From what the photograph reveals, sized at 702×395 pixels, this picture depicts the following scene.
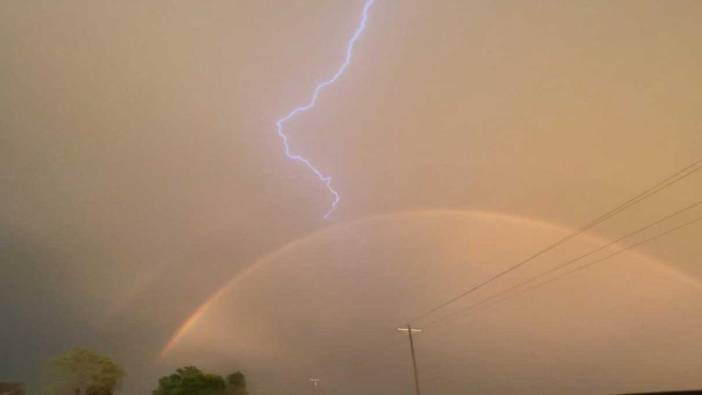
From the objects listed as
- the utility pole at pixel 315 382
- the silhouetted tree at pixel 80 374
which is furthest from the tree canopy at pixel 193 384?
the utility pole at pixel 315 382

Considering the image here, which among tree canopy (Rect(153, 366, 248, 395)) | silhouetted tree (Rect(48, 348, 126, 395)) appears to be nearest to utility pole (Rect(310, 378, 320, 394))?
tree canopy (Rect(153, 366, 248, 395))

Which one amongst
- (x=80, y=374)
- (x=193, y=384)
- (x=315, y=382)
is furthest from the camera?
(x=315, y=382)

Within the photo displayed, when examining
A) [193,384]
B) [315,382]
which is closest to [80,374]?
[193,384]

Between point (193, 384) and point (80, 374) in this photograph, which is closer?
point (80, 374)

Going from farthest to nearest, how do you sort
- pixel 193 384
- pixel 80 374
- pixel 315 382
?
pixel 315 382 → pixel 193 384 → pixel 80 374

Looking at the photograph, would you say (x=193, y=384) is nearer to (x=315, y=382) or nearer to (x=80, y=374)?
(x=80, y=374)

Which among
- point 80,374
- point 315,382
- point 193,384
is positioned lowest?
point 80,374

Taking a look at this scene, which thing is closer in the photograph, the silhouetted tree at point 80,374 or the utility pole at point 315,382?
the silhouetted tree at point 80,374

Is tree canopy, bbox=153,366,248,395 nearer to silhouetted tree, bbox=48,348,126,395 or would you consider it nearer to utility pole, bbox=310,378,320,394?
silhouetted tree, bbox=48,348,126,395

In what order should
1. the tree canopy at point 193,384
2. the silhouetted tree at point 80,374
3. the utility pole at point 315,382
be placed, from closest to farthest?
the silhouetted tree at point 80,374 → the tree canopy at point 193,384 → the utility pole at point 315,382

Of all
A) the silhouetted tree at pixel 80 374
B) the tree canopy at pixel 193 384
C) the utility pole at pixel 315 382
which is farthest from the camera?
the utility pole at pixel 315 382

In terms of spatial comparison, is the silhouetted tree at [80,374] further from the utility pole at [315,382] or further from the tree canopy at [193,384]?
the utility pole at [315,382]

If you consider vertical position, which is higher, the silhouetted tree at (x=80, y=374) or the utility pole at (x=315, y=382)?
the utility pole at (x=315, y=382)
